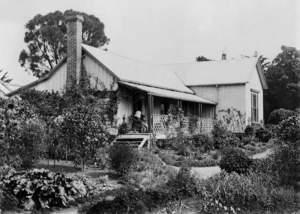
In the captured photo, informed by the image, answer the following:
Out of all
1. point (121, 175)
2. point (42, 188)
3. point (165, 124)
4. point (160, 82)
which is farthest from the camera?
point (160, 82)

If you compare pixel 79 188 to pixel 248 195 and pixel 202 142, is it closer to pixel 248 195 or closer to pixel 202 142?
pixel 248 195

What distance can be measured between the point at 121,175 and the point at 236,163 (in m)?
3.38

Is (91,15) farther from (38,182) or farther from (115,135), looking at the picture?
(38,182)

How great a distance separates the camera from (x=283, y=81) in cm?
3781

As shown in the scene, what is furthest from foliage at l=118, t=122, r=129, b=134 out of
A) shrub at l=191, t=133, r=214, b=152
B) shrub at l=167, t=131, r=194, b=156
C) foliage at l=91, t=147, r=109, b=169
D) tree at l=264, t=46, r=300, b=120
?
tree at l=264, t=46, r=300, b=120

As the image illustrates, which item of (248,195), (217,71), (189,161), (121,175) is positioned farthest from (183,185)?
(217,71)

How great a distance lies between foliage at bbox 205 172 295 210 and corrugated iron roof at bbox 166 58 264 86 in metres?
20.7

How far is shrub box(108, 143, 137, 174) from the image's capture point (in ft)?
37.1

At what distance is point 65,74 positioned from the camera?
22594mm

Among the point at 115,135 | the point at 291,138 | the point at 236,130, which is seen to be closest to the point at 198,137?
the point at 115,135

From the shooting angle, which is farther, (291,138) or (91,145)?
(91,145)

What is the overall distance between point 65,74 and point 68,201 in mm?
15442

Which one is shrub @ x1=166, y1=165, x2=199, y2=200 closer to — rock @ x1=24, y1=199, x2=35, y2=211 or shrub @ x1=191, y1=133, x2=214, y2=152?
rock @ x1=24, y1=199, x2=35, y2=211

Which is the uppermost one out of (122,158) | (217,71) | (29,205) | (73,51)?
(217,71)
